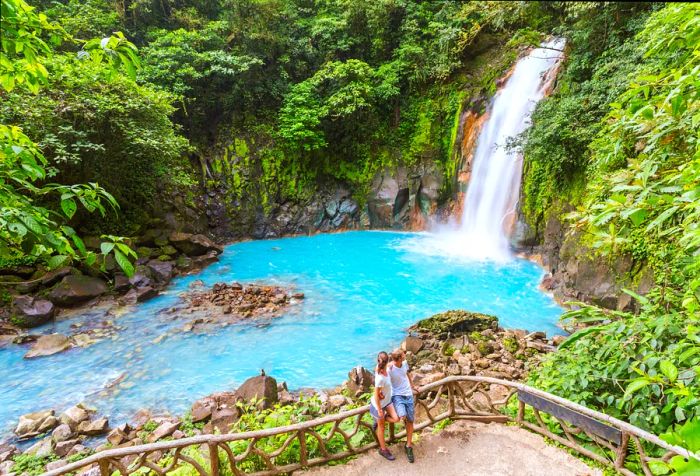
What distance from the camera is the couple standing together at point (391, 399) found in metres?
4.13

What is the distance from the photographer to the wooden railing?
3326 millimetres

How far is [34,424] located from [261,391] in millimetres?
3721

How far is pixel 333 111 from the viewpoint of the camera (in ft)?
60.4

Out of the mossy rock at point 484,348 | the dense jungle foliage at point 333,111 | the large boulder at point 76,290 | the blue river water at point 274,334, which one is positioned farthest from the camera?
the large boulder at point 76,290

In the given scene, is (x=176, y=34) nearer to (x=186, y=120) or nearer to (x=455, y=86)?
(x=186, y=120)

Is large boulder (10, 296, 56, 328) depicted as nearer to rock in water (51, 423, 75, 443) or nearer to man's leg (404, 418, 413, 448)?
Result: rock in water (51, 423, 75, 443)

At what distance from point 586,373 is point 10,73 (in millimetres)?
5652

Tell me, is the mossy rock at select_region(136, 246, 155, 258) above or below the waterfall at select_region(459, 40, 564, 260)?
below

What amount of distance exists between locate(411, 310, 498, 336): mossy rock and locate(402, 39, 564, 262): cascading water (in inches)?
223

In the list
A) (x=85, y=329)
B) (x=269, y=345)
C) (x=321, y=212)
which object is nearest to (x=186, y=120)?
(x=321, y=212)

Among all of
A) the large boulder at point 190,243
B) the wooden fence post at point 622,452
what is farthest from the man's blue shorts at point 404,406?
the large boulder at point 190,243


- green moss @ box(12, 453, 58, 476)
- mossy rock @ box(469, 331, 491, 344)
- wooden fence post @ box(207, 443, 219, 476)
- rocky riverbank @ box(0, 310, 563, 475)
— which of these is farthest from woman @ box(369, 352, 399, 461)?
green moss @ box(12, 453, 58, 476)

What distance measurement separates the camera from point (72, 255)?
2061 mm

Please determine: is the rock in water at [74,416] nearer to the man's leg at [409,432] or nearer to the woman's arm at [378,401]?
the woman's arm at [378,401]
